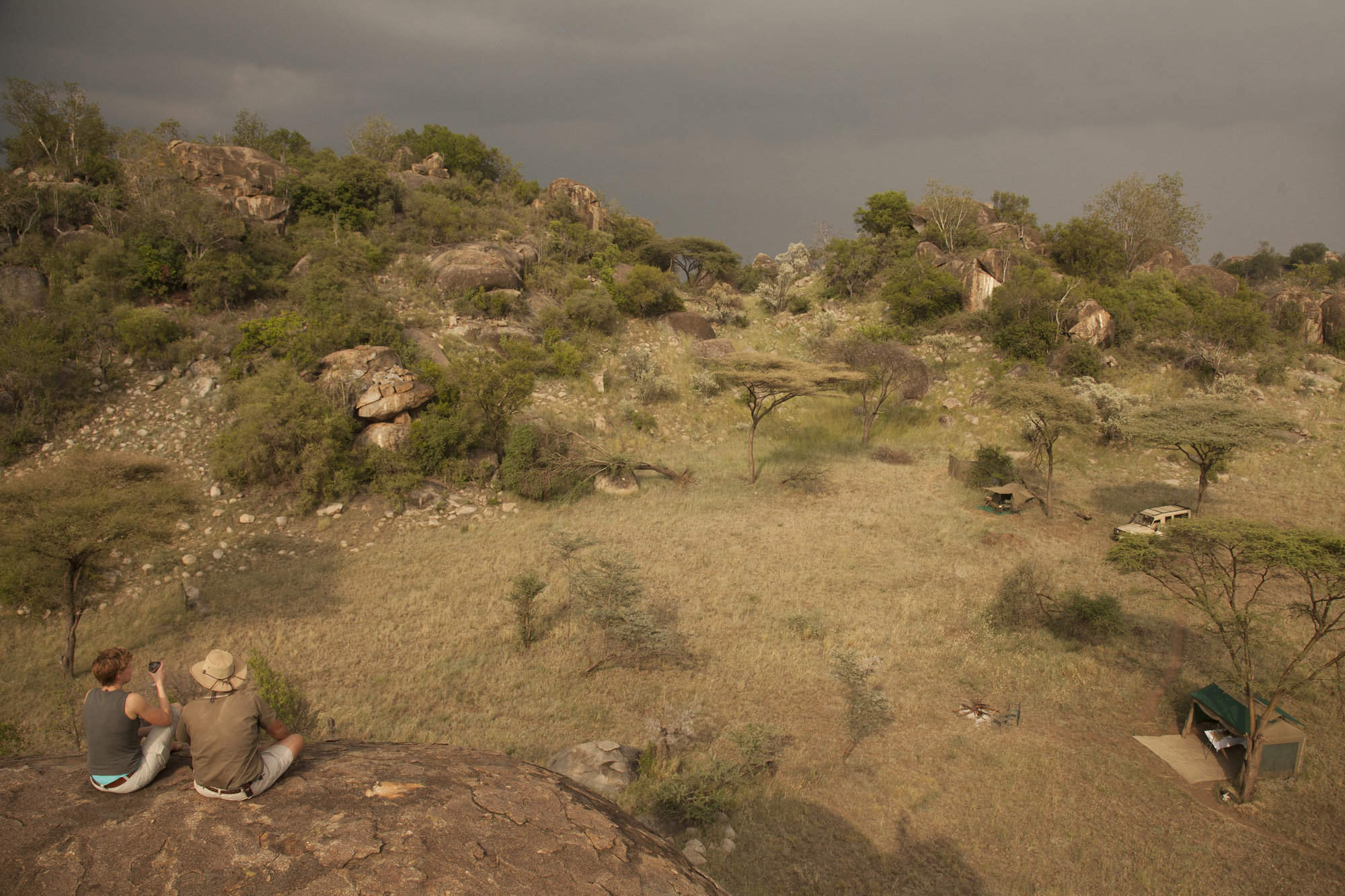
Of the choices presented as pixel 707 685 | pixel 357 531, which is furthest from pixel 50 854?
pixel 357 531

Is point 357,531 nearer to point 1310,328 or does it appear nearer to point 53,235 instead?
point 53,235

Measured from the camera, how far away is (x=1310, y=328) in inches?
941

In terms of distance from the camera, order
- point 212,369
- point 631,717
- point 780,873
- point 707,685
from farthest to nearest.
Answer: point 212,369 → point 707,685 → point 631,717 → point 780,873

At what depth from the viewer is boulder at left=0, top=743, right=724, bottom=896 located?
92.0 inches

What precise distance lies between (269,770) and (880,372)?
21.9 meters

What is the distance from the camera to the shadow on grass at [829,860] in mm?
5410

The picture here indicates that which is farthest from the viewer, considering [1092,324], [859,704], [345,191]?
[345,191]

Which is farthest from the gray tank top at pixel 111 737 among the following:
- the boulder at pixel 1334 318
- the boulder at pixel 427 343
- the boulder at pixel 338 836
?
the boulder at pixel 1334 318

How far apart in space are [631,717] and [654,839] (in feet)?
15.7

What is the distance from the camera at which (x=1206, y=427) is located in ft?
42.7

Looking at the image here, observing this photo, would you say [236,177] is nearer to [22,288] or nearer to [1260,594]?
[22,288]

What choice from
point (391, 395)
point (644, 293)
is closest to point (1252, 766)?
point (391, 395)

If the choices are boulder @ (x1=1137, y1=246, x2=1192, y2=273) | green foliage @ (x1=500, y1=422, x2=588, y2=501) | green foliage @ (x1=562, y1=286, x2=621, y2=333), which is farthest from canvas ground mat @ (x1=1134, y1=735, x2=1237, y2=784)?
boulder @ (x1=1137, y1=246, x2=1192, y2=273)

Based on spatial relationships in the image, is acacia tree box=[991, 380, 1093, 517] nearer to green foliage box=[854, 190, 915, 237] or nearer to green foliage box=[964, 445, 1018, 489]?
green foliage box=[964, 445, 1018, 489]
